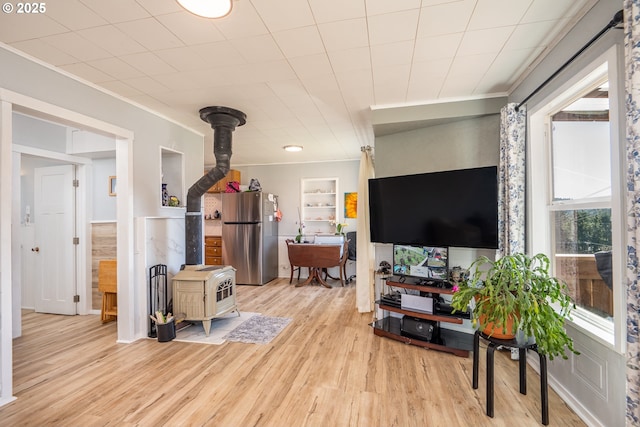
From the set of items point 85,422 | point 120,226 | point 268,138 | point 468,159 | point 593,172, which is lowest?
point 85,422

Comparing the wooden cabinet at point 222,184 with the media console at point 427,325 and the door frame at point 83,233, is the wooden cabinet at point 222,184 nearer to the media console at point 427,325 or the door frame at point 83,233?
the door frame at point 83,233

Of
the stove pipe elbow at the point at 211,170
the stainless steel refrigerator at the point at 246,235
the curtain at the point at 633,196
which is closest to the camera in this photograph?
the curtain at the point at 633,196

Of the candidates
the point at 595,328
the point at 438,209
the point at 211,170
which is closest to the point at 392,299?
the point at 438,209

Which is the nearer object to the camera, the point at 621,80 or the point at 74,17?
the point at 621,80

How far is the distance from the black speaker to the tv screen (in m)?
0.43

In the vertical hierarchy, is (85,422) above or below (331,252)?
below

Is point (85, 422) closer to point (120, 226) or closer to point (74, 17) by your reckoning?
point (120, 226)

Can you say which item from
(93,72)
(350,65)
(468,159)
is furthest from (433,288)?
(93,72)

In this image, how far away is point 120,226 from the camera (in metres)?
2.85

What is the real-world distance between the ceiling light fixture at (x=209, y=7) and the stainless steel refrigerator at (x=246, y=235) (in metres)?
3.86

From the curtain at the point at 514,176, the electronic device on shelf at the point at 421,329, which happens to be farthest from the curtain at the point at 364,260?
the curtain at the point at 514,176

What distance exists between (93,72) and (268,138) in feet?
7.13

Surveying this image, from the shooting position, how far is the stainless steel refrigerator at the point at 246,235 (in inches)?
209

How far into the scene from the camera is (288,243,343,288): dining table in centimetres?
491
